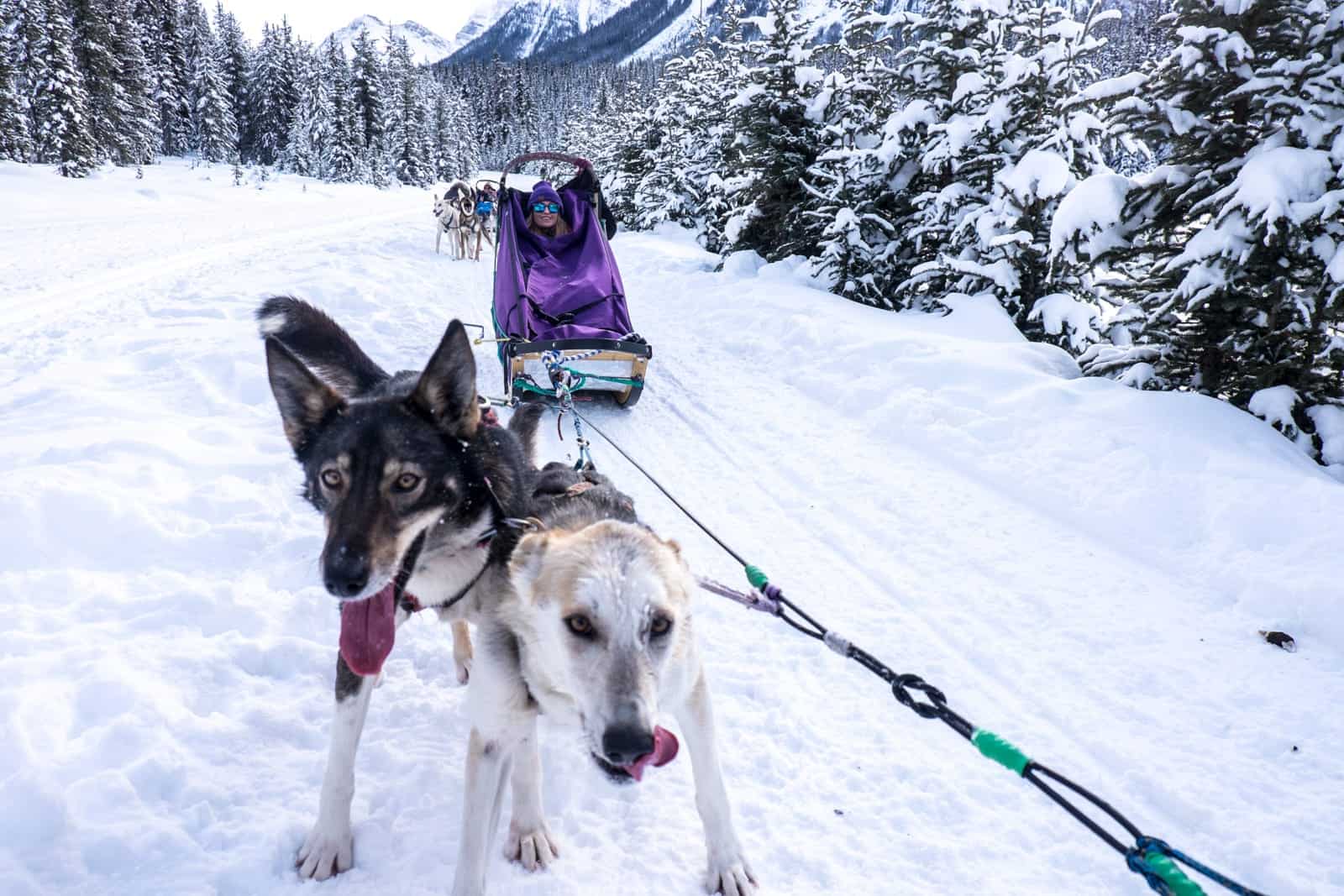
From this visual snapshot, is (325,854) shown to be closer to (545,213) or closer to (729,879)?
(729,879)

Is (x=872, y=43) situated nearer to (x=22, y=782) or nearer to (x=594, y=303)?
(x=594, y=303)

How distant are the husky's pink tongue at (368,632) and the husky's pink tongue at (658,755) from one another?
888 mm

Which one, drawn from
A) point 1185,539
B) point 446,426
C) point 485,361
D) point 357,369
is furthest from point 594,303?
point 1185,539

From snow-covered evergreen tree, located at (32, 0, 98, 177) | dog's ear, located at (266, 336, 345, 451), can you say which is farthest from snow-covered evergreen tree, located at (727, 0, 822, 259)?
snow-covered evergreen tree, located at (32, 0, 98, 177)

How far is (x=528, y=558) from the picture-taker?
2047 mm

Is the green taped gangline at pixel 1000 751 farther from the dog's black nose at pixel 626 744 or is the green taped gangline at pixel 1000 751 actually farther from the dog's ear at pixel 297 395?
the dog's ear at pixel 297 395

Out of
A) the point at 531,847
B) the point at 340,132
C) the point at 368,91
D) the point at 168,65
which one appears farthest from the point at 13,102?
the point at 531,847

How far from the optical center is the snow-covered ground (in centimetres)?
222

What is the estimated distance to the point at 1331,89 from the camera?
476cm

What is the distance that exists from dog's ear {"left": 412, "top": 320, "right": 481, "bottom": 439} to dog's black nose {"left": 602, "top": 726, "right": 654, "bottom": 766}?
1229 mm

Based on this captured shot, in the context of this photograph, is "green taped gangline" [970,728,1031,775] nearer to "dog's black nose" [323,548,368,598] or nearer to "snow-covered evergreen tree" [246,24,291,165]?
"dog's black nose" [323,548,368,598]

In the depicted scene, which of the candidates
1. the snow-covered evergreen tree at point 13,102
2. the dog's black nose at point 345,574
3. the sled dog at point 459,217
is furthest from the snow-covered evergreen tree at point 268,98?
the dog's black nose at point 345,574

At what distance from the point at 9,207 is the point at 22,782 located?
71.1ft

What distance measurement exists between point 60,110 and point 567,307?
34.1 meters
